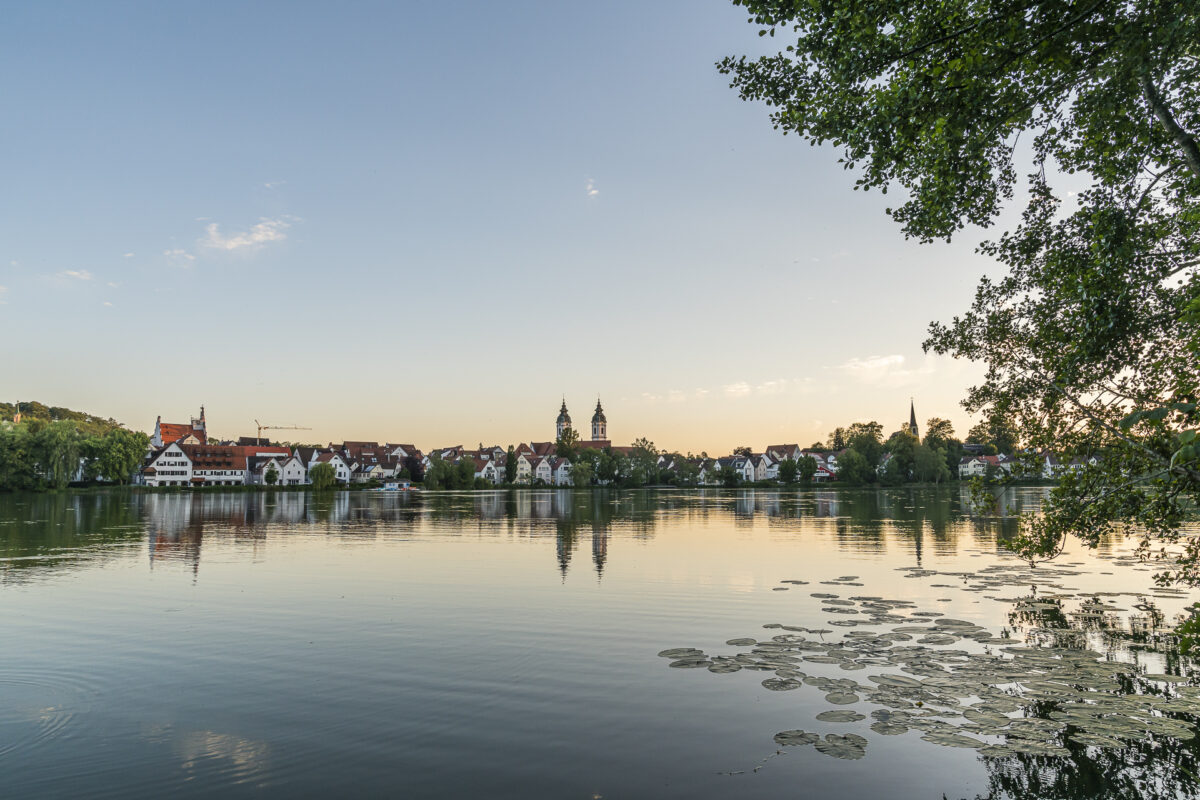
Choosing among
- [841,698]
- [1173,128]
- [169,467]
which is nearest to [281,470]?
[169,467]

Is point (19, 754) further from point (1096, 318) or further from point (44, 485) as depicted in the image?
point (44, 485)

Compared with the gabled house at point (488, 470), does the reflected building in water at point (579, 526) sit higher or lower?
higher

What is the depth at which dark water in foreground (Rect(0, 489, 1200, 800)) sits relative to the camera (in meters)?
8.24

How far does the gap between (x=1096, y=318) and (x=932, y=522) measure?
4233 centimetres


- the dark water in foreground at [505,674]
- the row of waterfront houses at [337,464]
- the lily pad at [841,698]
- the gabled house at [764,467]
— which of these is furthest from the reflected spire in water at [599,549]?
the gabled house at [764,467]

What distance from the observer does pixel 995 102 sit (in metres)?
9.83

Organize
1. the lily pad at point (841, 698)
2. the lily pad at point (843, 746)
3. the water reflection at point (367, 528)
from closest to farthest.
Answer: the lily pad at point (843, 746) → the lily pad at point (841, 698) → the water reflection at point (367, 528)

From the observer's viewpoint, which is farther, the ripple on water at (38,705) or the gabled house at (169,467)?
the gabled house at (169,467)

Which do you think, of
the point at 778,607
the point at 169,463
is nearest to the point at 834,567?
the point at 778,607

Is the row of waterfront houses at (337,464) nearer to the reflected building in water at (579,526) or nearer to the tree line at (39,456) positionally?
the tree line at (39,456)

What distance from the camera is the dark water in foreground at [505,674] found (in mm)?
8242

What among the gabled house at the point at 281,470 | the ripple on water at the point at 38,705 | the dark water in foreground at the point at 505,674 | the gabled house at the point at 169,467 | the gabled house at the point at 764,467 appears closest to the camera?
the dark water in foreground at the point at 505,674

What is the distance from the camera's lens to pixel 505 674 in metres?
12.4

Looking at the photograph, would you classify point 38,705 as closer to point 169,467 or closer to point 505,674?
point 505,674
